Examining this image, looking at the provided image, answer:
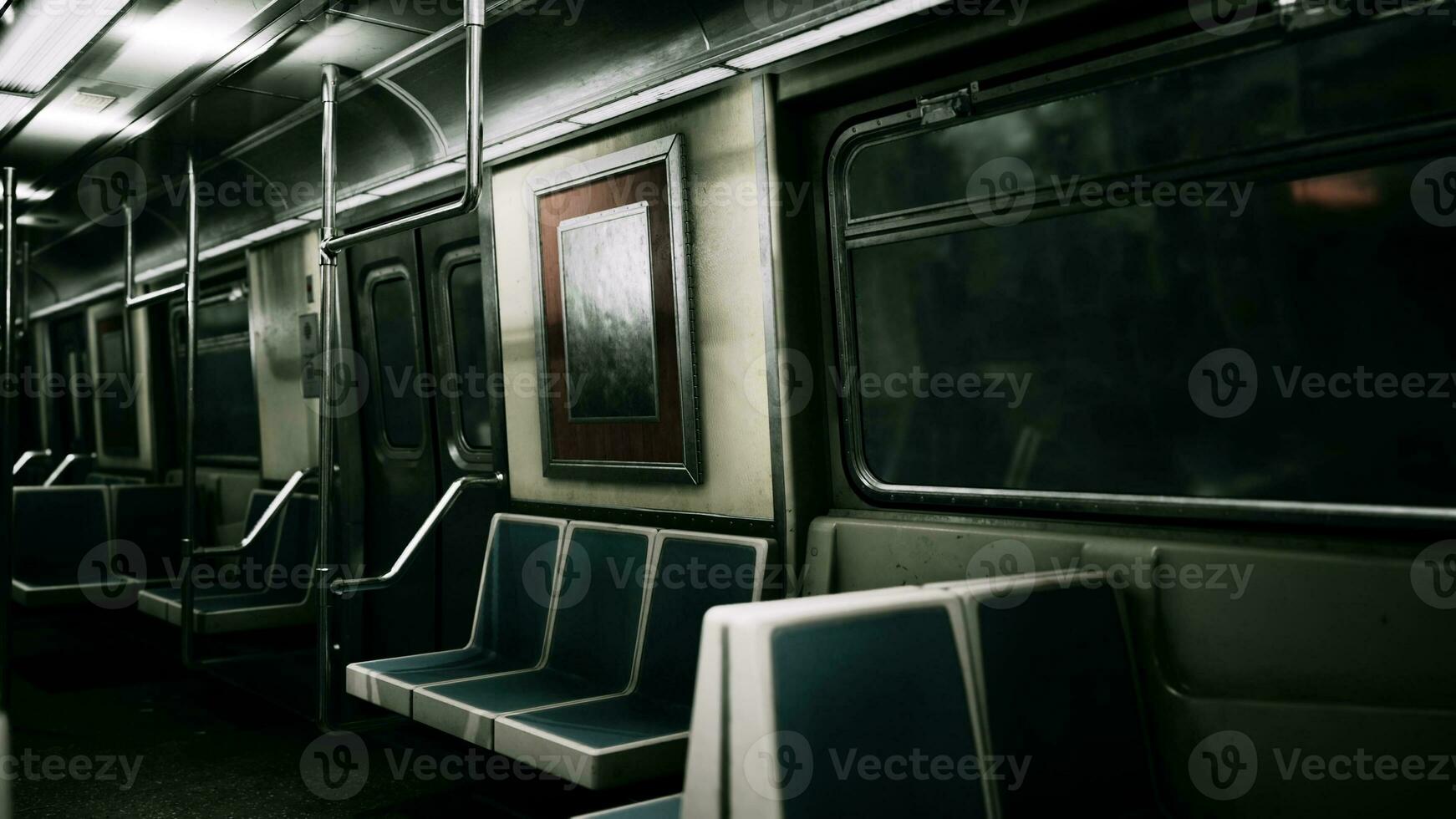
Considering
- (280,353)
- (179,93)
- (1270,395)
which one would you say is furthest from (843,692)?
(280,353)

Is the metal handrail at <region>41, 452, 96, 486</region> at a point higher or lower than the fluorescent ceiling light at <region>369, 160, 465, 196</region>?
lower

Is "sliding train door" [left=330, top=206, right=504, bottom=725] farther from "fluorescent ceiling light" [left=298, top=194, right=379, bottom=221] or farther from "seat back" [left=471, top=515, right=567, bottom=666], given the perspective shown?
"seat back" [left=471, top=515, right=567, bottom=666]

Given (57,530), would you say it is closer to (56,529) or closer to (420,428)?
(56,529)

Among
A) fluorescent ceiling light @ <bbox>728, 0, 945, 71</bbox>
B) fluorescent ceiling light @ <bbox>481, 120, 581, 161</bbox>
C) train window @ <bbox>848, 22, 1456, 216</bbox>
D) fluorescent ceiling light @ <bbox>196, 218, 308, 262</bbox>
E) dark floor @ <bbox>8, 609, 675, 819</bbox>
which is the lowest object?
dark floor @ <bbox>8, 609, 675, 819</bbox>

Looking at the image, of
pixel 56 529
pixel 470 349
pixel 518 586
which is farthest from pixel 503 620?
pixel 56 529

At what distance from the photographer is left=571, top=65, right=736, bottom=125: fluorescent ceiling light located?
319cm

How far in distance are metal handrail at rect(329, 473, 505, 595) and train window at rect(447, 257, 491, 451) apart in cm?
32

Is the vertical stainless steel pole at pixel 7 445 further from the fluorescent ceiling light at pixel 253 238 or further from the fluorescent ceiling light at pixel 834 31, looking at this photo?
the fluorescent ceiling light at pixel 253 238

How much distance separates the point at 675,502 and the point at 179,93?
8.24 feet

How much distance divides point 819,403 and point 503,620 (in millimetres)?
1516

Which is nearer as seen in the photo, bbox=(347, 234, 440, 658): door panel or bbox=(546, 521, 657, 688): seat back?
bbox=(546, 521, 657, 688): seat back

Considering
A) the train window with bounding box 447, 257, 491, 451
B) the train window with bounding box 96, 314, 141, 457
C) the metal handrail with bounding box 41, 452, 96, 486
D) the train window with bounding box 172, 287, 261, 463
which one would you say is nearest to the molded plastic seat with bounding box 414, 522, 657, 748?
the train window with bounding box 447, 257, 491, 451

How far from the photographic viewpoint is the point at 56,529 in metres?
6.77

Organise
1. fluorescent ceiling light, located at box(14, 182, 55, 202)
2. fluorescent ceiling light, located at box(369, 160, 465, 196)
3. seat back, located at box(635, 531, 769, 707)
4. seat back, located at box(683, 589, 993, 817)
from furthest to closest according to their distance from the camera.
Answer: fluorescent ceiling light, located at box(14, 182, 55, 202)
fluorescent ceiling light, located at box(369, 160, 465, 196)
seat back, located at box(635, 531, 769, 707)
seat back, located at box(683, 589, 993, 817)
